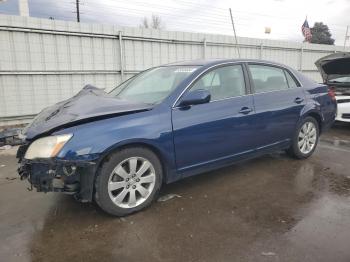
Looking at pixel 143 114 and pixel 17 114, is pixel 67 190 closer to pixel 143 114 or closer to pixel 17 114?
pixel 143 114

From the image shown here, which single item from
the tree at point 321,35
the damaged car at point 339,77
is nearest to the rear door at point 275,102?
the damaged car at point 339,77

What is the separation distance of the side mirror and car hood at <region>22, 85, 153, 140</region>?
15.3 inches

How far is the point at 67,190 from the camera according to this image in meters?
3.10

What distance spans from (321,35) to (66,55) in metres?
53.5

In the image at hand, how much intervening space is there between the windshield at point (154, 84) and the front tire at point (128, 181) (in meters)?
0.69

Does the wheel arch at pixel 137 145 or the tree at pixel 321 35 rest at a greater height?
the tree at pixel 321 35

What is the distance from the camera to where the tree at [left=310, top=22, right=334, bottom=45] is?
52.5 metres

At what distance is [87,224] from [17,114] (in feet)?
19.0

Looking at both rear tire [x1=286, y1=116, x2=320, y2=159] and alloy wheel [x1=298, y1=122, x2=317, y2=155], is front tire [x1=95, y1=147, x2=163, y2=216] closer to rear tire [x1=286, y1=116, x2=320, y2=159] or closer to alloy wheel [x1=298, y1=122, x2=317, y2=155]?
rear tire [x1=286, y1=116, x2=320, y2=159]

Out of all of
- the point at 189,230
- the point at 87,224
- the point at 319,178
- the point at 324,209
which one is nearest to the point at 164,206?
the point at 189,230

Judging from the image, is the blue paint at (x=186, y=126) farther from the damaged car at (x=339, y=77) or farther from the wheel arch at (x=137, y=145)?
the damaged car at (x=339, y=77)

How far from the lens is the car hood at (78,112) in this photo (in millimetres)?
3166

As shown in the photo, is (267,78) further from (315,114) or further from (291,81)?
(315,114)

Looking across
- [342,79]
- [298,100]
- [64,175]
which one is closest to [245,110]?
[298,100]
